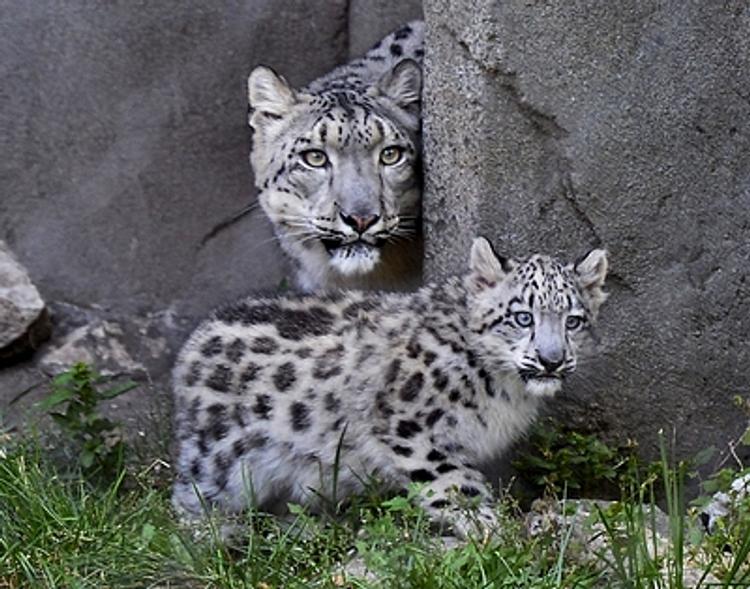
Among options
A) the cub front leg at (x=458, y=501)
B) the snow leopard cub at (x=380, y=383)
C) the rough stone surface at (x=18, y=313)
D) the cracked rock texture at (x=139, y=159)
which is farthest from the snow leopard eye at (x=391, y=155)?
the rough stone surface at (x=18, y=313)

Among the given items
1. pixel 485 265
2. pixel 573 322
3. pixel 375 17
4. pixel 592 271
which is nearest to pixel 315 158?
pixel 485 265

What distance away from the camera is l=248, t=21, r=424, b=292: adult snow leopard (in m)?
7.65

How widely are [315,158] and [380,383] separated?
4.61ft

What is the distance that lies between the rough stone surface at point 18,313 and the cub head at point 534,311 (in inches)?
106

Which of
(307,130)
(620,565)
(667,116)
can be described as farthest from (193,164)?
(620,565)

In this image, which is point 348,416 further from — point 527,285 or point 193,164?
point 193,164

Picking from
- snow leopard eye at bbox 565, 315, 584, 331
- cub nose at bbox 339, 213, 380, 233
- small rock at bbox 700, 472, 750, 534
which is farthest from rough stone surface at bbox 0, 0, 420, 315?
small rock at bbox 700, 472, 750, 534

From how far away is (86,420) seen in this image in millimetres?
7816

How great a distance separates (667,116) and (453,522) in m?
1.81

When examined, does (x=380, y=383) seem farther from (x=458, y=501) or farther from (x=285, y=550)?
(x=285, y=550)

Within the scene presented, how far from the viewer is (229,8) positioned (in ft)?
29.3

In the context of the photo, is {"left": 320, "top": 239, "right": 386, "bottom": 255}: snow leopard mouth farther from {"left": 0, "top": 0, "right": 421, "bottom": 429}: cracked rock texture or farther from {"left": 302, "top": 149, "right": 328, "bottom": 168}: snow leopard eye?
{"left": 0, "top": 0, "right": 421, "bottom": 429}: cracked rock texture

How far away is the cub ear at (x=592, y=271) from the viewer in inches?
268

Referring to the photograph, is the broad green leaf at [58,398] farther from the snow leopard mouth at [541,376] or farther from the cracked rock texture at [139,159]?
the snow leopard mouth at [541,376]
